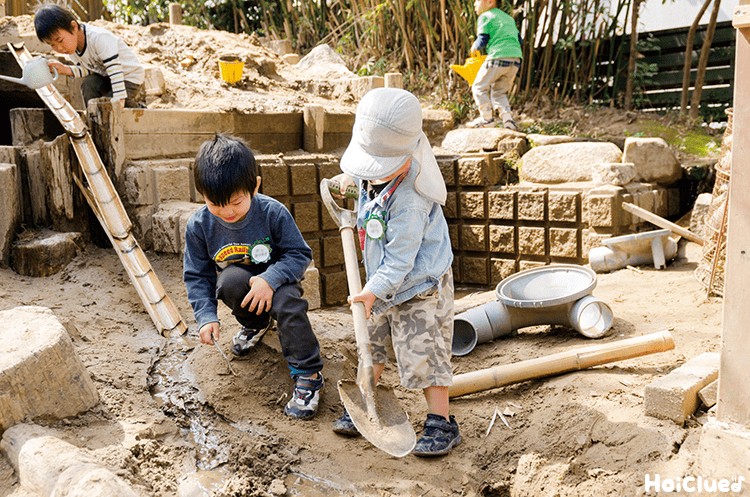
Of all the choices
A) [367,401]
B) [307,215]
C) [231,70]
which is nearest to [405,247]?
[367,401]

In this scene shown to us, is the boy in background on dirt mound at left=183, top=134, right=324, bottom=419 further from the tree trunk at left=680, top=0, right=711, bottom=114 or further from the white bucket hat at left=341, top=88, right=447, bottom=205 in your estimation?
the tree trunk at left=680, top=0, right=711, bottom=114

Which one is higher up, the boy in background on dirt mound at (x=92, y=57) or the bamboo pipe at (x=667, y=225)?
the boy in background on dirt mound at (x=92, y=57)

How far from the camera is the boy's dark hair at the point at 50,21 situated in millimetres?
4312

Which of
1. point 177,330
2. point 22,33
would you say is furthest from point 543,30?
point 177,330

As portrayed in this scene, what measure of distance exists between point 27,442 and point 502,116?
5.91 meters

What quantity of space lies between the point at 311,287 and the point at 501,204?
2.62 m

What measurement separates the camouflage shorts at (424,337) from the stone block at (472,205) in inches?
151

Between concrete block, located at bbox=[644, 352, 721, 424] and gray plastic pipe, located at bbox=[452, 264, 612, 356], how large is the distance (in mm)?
1075

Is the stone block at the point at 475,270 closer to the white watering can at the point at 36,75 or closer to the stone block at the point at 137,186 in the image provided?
the stone block at the point at 137,186

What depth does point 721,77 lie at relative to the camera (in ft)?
24.3

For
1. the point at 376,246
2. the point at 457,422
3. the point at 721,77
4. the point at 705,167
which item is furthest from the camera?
the point at 721,77

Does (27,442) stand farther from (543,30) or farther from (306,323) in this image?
(543,30)

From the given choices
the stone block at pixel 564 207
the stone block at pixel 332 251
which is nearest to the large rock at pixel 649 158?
the stone block at pixel 564 207

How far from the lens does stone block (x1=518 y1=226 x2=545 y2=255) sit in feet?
19.0
